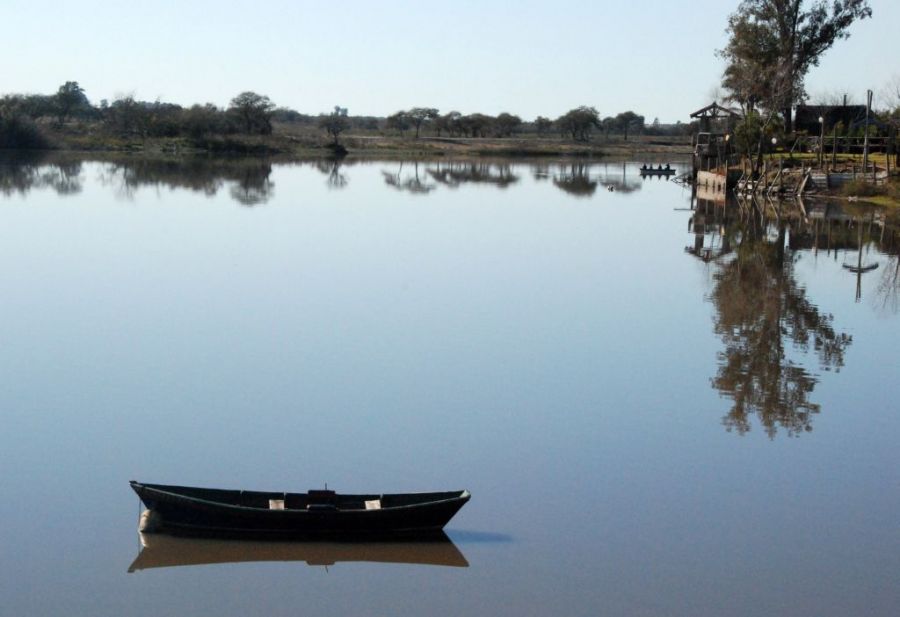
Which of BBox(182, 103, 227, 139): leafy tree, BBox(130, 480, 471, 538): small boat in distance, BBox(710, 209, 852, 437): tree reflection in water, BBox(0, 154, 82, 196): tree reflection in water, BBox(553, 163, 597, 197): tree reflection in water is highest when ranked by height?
BBox(182, 103, 227, 139): leafy tree

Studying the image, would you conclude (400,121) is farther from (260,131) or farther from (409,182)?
(409,182)

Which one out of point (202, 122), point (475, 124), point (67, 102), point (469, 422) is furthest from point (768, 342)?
Answer: point (475, 124)

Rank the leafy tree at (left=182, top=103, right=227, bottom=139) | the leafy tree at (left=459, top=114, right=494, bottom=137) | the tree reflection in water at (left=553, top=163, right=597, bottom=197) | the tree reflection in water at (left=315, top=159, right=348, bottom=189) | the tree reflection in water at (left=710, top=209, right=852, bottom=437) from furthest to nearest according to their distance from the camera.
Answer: the leafy tree at (left=459, top=114, right=494, bottom=137) < the leafy tree at (left=182, top=103, right=227, bottom=139) < the tree reflection in water at (left=315, top=159, right=348, bottom=189) < the tree reflection in water at (left=553, top=163, right=597, bottom=197) < the tree reflection in water at (left=710, top=209, right=852, bottom=437)

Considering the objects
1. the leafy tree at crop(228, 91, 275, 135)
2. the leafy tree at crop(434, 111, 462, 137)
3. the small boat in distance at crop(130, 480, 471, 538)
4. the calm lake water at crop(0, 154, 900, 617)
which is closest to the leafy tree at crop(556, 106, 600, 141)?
the leafy tree at crop(434, 111, 462, 137)

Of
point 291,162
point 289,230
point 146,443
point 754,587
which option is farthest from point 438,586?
point 291,162

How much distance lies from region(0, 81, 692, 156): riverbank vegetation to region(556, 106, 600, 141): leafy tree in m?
0.10

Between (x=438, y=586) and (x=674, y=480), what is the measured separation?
2908 mm

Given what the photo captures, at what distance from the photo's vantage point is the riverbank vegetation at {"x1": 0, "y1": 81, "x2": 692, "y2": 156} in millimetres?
77188

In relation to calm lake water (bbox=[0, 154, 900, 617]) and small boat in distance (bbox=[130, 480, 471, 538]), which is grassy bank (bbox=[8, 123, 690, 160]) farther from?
small boat in distance (bbox=[130, 480, 471, 538])

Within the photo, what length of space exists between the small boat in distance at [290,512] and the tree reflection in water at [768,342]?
4.31 metres

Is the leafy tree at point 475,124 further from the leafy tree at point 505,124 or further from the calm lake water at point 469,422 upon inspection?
the calm lake water at point 469,422

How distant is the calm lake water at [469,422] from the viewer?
799 cm

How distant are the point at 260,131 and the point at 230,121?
12.8 ft

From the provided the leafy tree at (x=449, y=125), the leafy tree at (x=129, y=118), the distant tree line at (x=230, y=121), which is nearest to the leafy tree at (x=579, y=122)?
the distant tree line at (x=230, y=121)
